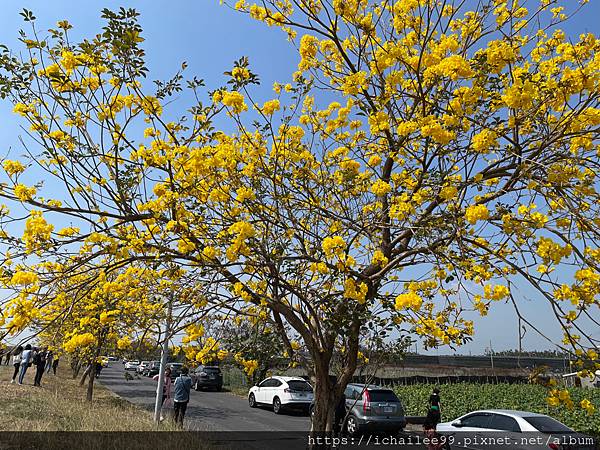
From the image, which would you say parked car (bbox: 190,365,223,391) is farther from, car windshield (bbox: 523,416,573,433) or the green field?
car windshield (bbox: 523,416,573,433)

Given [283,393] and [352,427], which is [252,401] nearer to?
[283,393]

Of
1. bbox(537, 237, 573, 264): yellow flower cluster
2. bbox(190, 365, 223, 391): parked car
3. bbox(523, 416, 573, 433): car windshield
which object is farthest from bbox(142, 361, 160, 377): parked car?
bbox(523, 416, 573, 433): car windshield

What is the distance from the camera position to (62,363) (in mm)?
39969

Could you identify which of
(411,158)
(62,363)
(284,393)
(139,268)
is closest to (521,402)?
(284,393)

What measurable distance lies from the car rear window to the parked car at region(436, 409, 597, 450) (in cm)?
210

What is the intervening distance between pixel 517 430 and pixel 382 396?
4134 millimetres

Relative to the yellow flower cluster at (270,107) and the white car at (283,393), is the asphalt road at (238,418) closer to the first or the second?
the white car at (283,393)

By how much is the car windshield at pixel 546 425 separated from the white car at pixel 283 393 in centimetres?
838

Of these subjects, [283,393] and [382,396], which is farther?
[283,393]

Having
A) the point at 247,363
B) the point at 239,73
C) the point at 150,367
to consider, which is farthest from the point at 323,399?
the point at 150,367

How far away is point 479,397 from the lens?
1345 cm

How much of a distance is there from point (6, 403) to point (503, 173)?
1022 centimetres

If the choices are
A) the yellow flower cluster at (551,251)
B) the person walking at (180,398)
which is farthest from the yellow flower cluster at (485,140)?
the person walking at (180,398)

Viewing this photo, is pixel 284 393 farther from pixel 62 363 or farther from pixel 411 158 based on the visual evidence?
pixel 62 363
